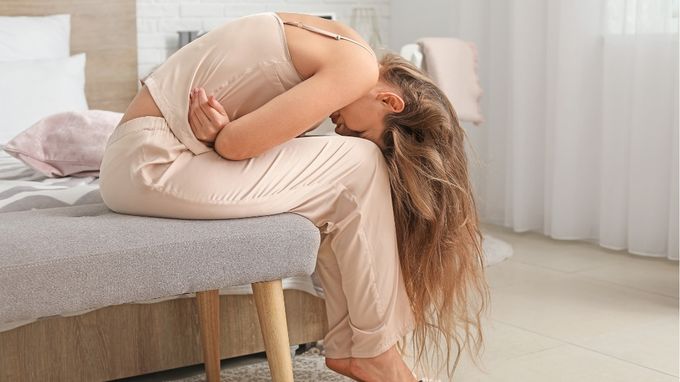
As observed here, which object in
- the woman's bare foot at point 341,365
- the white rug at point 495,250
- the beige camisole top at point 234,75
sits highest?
the beige camisole top at point 234,75

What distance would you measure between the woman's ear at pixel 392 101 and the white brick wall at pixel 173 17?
8.61ft

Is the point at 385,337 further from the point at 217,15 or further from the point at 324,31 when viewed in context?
the point at 217,15

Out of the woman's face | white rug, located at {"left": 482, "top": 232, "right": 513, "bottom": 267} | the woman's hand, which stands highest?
the woman's hand

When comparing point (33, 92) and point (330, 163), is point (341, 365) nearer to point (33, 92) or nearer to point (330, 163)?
point (330, 163)

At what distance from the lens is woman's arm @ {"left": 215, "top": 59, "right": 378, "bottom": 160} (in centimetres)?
169

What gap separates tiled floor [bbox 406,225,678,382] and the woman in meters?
0.41

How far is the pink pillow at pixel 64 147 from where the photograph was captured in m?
2.37

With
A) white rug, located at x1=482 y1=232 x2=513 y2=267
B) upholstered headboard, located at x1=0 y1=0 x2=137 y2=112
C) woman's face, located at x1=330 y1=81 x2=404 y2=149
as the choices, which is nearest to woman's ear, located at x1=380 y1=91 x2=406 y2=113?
woman's face, located at x1=330 y1=81 x2=404 y2=149

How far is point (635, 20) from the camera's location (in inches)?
135

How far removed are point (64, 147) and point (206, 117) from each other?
2.62 ft

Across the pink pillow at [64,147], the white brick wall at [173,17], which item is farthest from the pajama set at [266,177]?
the white brick wall at [173,17]

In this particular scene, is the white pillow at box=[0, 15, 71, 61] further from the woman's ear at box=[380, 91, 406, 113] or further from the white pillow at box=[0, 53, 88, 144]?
the woman's ear at box=[380, 91, 406, 113]

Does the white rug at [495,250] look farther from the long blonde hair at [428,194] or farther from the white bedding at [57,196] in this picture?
the long blonde hair at [428,194]

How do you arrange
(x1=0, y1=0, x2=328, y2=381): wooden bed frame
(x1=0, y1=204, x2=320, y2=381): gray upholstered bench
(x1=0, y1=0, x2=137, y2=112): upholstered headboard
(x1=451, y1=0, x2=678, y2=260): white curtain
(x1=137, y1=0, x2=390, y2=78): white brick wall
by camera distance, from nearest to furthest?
1. (x1=0, y1=204, x2=320, y2=381): gray upholstered bench
2. (x1=0, y1=0, x2=328, y2=381): wooden bed frame
3. (x1=451, y1=0, x2=678, y2=260): white curtain
4. (x1=0, y1=0, x2=137, y2=112): upholstered headboard
5. (x1=137, y1=0, x2=390, y2=78): white brick wall
